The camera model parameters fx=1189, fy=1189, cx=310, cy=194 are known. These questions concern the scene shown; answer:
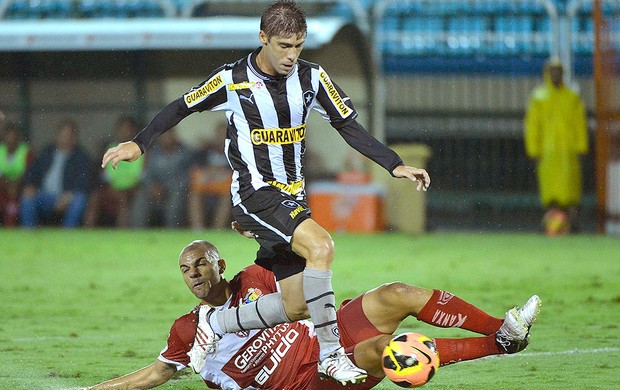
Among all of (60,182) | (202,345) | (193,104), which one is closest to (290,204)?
(193,104)

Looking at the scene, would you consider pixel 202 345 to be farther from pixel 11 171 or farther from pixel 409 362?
pixel 11 171

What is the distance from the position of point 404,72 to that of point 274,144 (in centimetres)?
1156

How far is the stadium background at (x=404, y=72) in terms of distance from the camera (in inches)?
663

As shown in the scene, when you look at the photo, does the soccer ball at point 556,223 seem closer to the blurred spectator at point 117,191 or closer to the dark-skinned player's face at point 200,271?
the blurred spectator at point 117,191

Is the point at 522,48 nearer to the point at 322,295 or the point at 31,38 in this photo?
the point at 31,38

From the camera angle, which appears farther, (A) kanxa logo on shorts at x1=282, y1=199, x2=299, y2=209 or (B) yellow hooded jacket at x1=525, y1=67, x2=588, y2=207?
(B) yellow hooded jacket at x1=525, y1=67, x2=588, y2=207

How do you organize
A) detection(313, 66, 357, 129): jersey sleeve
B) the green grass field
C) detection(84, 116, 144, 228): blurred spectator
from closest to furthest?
detection(313, 66, 357, 129): jersey sleeve → the green grass field → detection(84, 116, 144, 228): blurred spectator

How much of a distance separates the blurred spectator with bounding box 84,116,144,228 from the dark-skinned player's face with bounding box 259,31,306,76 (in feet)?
36.9

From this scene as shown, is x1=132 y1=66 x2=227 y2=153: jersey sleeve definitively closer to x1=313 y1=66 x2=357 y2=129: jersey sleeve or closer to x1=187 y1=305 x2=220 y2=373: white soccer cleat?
x1=313 y1=66 x2=357 y2=129: jersey sleeve

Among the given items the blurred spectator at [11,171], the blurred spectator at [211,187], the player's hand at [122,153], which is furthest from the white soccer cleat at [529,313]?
the blurred spectator at [11,171]

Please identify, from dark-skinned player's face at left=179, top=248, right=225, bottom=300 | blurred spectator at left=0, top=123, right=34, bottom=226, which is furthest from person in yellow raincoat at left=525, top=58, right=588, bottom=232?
dark-skinned player's face at left=179, top=248, right=225, bottom=300

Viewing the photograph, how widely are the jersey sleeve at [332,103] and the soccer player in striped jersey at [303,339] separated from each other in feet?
3.41

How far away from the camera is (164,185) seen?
17375 mm

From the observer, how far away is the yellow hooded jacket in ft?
52.2
